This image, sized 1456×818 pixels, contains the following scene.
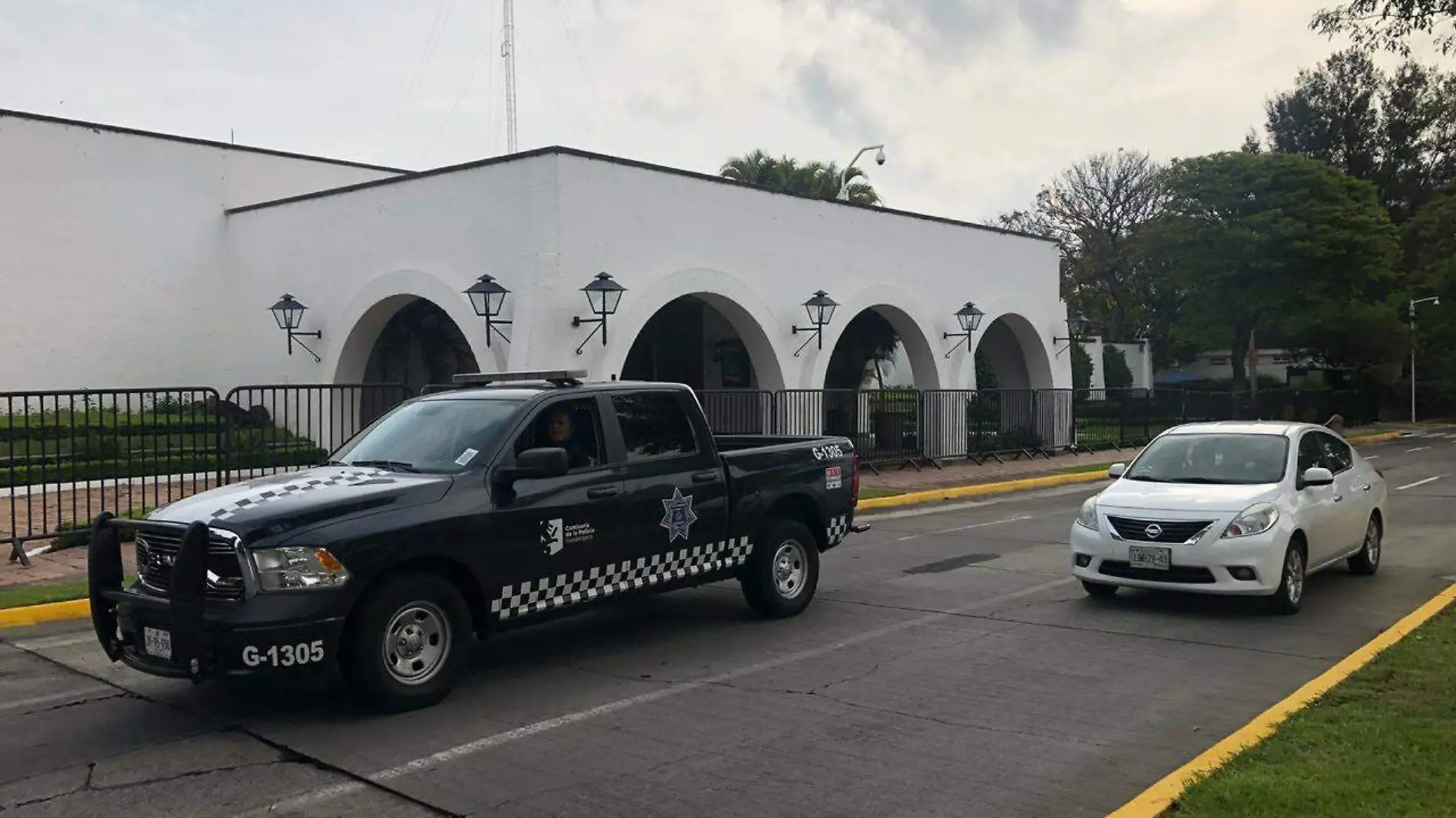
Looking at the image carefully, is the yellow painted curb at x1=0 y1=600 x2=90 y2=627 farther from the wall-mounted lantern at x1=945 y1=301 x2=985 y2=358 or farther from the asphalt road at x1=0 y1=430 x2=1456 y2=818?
the wall-mounted lantern at x1=945 y1=301 x2=985 y2=358

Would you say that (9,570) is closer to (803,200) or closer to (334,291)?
(334,291)

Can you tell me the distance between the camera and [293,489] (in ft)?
22.0

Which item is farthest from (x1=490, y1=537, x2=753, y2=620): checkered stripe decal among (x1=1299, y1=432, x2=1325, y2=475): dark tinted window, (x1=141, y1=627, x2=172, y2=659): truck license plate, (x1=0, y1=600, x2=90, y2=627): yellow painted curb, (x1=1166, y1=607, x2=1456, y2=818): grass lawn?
(x1=1299, y1=432, x2=1325, y2=475): dark tinted window

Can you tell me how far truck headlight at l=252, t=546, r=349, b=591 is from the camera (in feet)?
20.0

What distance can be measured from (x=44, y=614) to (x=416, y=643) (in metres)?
5.02

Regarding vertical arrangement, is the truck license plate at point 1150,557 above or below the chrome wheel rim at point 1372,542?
above

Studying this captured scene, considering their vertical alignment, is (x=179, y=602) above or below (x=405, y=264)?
below

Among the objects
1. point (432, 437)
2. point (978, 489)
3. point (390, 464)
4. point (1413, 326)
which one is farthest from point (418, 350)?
point (1413, 326)

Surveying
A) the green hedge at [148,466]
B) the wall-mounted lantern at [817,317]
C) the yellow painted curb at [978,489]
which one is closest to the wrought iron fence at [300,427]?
the green hedge at [148,466]

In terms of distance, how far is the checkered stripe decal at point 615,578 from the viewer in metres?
7.12

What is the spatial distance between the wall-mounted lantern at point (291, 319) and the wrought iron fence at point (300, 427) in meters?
1.01

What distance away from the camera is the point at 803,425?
2166 cm

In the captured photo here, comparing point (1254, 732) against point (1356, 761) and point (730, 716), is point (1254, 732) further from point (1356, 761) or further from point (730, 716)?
point (730, 716)

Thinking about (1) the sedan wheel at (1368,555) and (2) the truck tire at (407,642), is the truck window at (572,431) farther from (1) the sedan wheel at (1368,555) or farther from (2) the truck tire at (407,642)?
(1) the sedan wheel at (1368,555)
